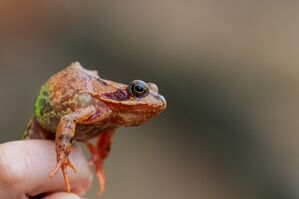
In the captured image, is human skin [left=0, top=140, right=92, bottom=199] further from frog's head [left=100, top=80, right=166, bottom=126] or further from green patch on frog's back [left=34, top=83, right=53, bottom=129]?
frog's head [left=100, top=80, right=166, bottom=126]

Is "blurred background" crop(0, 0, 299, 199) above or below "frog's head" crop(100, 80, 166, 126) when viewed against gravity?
below

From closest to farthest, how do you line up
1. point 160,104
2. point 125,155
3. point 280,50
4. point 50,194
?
point 160,104 → point 50,194 → point 125,155 → point 280,50

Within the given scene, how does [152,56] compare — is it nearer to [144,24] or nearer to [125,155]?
[144,24]

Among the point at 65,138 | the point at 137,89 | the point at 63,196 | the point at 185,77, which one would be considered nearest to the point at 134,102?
the point at 137,89

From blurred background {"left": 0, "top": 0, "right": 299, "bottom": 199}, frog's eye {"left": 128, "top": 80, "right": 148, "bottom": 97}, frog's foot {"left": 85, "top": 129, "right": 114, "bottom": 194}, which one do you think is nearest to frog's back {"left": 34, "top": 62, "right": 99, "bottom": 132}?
frog's eye {"left": 128, "top": 80, "right": 148, "bottom": 97}

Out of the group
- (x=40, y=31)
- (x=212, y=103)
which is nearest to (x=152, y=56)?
(x=212, y=103)

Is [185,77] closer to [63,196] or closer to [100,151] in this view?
[100,151]
